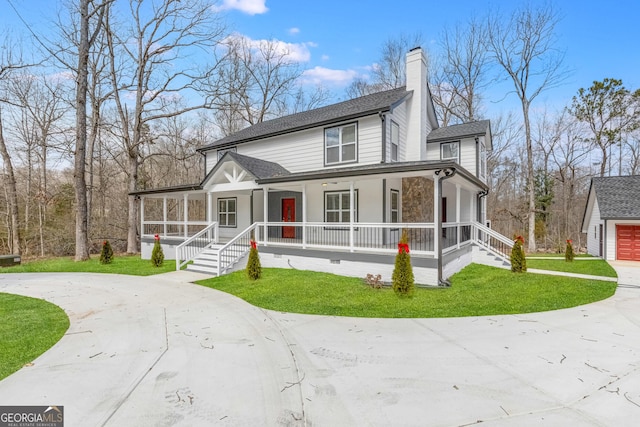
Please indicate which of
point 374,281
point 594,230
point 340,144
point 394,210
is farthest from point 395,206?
point 594,230

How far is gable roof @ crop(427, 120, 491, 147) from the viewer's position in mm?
14906

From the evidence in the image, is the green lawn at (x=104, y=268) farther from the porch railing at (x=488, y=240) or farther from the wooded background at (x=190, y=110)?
the porch railing at (x=488, y=240)

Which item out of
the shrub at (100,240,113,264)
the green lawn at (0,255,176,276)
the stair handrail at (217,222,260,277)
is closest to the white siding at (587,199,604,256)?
the stair handrail at (217,222,260,277)

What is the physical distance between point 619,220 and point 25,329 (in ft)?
71.4

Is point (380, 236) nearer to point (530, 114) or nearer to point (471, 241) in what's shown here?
point (471, 241)

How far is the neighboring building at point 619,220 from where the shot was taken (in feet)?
48.8

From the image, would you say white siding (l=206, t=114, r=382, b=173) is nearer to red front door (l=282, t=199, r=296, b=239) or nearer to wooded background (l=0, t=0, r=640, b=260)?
red front door (l=282, t=199, r=296, b=239)

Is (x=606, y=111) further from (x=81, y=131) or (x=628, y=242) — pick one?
(x=81, y=131)

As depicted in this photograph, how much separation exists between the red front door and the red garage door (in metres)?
15.9

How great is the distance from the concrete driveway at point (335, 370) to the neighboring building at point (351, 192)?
→ 3.59 metres

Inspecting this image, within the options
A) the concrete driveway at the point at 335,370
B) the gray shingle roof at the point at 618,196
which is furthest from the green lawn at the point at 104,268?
the gray shingle roof at the point at 618,196

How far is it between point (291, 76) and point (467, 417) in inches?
1076

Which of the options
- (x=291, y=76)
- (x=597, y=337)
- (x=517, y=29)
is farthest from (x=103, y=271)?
(x=517, y=29)

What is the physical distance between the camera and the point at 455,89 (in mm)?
25812
